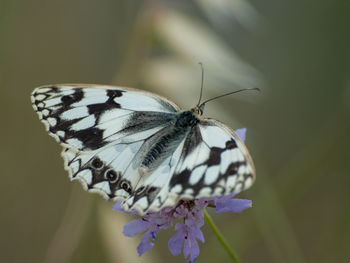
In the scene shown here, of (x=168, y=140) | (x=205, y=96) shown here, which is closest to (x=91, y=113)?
(x=168, y=140)

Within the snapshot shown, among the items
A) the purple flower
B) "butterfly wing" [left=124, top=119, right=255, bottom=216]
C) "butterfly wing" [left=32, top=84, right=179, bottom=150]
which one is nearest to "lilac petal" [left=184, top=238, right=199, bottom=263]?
the purple flower

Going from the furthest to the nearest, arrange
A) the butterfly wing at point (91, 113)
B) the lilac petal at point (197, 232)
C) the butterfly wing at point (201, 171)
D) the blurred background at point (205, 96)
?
1. the blurred background at point (205, 96)
2. the butterfly wing at point (91, 113)
3. the lilac petal at point (197, 232)
4. the butterfly wing at point (201, 171)

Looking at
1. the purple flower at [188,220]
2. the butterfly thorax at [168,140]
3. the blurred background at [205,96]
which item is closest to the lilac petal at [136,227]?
the purple flower at [188,220]

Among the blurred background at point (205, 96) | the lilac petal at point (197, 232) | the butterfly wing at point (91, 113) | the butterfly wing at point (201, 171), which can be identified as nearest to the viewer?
the butterfly wing at point (201, 171)

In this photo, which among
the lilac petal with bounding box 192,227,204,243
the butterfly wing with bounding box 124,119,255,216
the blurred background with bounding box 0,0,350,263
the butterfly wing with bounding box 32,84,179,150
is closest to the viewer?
the butterfly wing with bounding box 124,119,255,216

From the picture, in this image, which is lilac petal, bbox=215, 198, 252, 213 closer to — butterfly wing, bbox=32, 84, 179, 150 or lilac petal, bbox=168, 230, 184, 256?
lilac petal, bbox=168, 230, 184, 256

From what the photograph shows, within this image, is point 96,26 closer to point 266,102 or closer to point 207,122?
point 266,102

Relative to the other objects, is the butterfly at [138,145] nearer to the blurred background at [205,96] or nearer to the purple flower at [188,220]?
the purple flower at [188,220]
